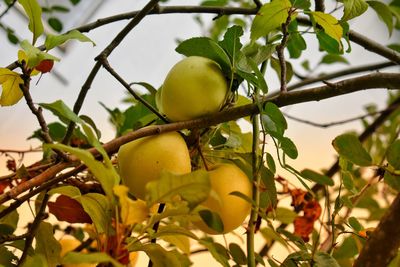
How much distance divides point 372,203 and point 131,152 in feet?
1.45

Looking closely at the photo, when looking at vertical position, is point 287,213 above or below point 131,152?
below

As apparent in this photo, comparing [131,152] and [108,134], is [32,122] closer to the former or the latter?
[108,134]

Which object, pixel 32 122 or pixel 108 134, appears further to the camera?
pixel 32 122

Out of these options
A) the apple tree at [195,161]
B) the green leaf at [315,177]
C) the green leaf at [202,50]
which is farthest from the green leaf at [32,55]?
the green leaf at [315,177]

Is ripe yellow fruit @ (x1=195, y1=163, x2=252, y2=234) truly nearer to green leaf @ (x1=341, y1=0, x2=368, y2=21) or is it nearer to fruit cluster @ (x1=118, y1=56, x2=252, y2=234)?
fruit cluster @ (x1=118, y1=56, x2=252, y2=234)

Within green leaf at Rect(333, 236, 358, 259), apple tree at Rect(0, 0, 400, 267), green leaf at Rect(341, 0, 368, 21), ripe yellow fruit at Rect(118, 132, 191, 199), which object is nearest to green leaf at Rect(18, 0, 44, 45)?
apple tree at Rect(0, 0, 400, 267)

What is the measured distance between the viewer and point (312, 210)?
47 centimetres

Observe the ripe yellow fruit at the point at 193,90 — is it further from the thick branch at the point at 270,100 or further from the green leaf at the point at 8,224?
the green leaf at the point at 8,224

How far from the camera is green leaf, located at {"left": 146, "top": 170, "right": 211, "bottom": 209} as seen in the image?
9.2 inches

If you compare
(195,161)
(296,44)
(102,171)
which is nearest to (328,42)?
(296,44)

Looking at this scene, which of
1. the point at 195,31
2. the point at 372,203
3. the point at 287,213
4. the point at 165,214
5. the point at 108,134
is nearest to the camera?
the point at 165,214

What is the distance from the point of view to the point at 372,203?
66 cm

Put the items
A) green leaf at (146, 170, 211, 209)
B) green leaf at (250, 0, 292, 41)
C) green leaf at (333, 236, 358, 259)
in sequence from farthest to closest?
1. green leaf at (333, 236, 358, 259)
2. green leaf at (250, 0, 292, 41)
3. green leaf at (146, 170, 211, 209)

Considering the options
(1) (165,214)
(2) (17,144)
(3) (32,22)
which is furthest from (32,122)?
(1) (165,214)
